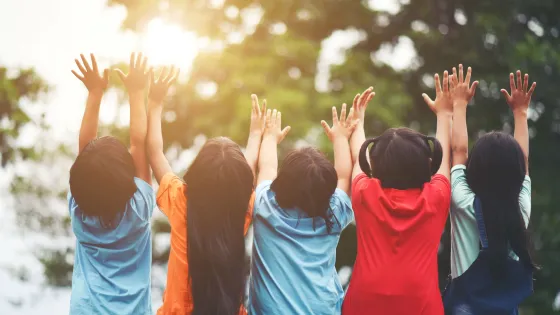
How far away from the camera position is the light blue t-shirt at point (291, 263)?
111 inches

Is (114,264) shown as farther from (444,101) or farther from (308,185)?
(444,101)

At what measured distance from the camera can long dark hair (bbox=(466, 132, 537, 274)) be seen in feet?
9.19

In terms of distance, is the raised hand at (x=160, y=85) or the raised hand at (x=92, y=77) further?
the raised hand at (x=160, y=85)

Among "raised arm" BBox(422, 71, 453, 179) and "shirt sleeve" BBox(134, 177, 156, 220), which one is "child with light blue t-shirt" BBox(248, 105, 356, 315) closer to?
"shirt sleeve" BBox(134, 177, 156, 220)

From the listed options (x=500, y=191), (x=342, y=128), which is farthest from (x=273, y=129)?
(x=500, y=191)

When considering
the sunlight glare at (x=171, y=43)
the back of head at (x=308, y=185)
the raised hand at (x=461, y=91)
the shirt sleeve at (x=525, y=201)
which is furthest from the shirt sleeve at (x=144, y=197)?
the sunlight glare at (x=171, y=43)

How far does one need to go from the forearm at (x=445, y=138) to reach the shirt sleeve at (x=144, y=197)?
136cm

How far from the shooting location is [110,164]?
2.85 metres

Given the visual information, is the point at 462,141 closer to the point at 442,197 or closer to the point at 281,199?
the point at 442,197

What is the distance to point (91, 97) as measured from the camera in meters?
3.07

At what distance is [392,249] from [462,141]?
27.7 inches

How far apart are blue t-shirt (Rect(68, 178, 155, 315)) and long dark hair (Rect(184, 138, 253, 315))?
0.27 metres

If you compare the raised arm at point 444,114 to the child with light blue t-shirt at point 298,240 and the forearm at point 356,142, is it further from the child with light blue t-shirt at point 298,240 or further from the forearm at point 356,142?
the child with light blue t-shirt at point 298,240

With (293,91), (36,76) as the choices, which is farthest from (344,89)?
(36,76)
